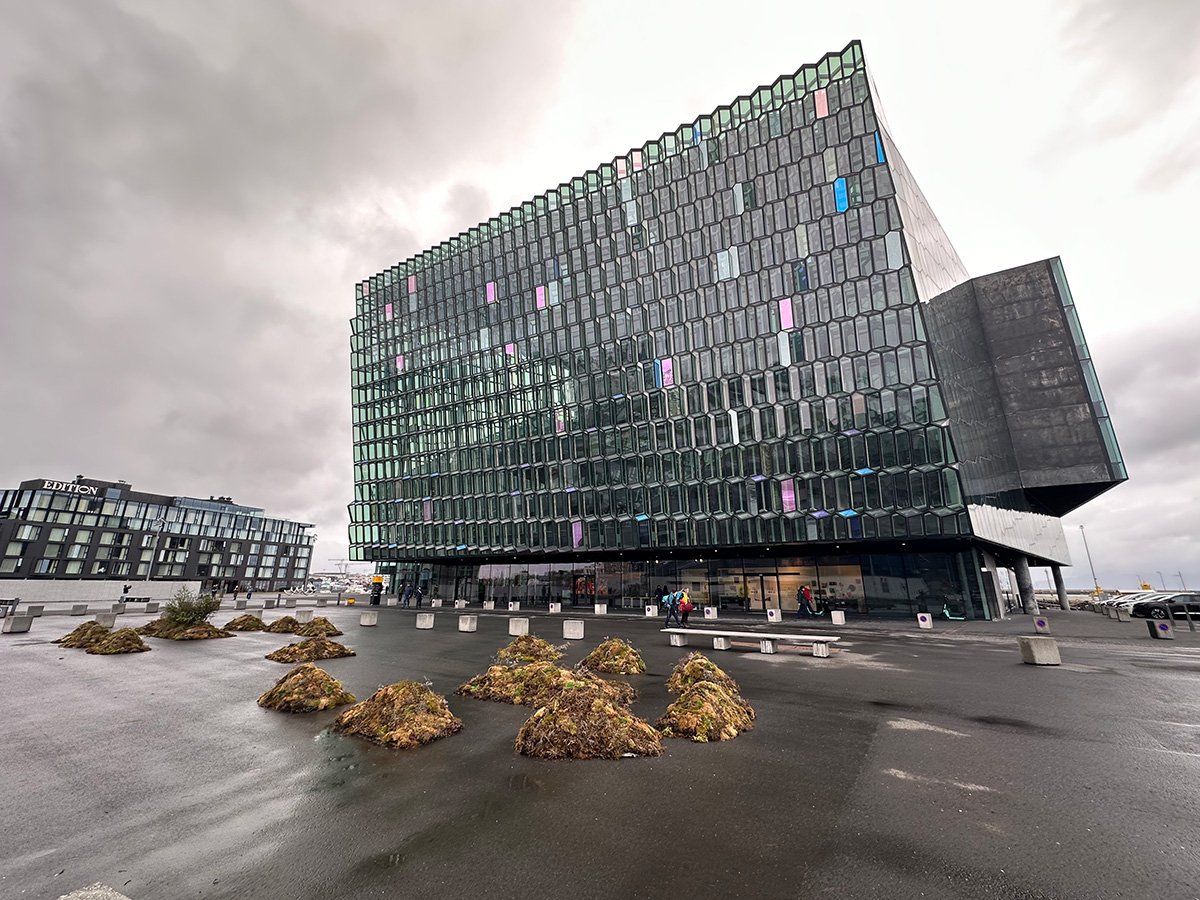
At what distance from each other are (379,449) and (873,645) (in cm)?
6597

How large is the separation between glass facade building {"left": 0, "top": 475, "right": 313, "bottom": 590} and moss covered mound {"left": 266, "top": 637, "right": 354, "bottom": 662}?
76330mm

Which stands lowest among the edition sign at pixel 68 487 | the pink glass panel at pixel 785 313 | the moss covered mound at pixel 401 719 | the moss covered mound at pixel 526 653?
the moss covered mound at pixel 401 719

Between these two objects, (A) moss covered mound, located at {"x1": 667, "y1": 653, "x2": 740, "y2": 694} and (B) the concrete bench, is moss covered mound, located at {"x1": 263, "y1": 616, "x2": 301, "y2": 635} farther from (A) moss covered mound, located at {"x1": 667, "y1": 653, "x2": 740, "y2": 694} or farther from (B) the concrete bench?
(A) moss covered mound, located at {"x1": 667, "y1": 653, "x2": 740, "y2": 694}

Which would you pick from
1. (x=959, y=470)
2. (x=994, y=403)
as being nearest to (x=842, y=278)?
(x=959, y=470)

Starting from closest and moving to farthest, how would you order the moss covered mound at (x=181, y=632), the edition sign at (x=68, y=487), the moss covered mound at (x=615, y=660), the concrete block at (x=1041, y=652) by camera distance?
the moss covered mound at (x=615, y=660) → the concrete block at (x=1041, y=652) → the moss covered mound at (x=181, y=632) → the edition sign at (x=68, y=487)

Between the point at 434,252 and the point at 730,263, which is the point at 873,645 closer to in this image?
the point at 730,263

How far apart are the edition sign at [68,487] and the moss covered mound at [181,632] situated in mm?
109297

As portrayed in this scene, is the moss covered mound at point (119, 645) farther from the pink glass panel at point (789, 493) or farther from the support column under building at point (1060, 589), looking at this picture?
the support column under building at point (1060, 589)

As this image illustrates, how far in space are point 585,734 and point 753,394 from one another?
4053cm

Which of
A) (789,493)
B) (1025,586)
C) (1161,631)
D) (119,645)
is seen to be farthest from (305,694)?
(1025,586)

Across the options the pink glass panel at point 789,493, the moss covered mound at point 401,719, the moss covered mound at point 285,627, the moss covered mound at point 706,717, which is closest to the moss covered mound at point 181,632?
the moss covered mound at point 285,627

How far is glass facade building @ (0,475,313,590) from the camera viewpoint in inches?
3674

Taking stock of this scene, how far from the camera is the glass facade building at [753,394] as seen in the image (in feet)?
129

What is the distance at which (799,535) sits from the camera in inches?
1610
